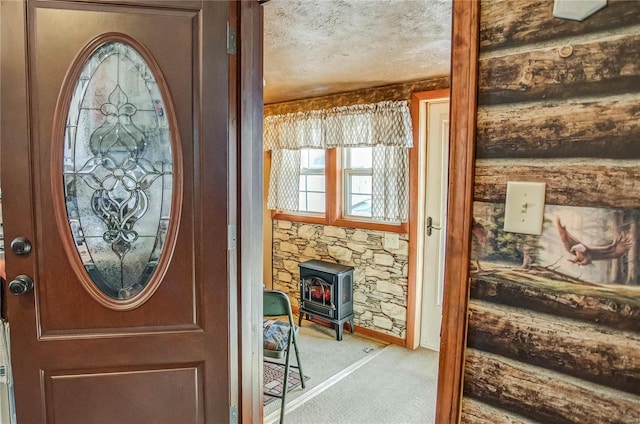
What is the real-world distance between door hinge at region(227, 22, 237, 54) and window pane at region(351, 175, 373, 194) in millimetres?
2453

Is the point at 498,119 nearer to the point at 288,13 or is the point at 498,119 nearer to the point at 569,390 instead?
the point at 569,390

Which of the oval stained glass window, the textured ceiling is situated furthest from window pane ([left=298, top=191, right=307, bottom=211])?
the oval stained glass window

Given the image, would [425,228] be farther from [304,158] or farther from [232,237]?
[232,237]

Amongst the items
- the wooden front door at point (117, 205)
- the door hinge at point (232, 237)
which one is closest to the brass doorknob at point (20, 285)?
the wooden front door at point (117, 205)

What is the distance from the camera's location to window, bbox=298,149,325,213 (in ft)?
14.0

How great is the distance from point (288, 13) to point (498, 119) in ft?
4.47

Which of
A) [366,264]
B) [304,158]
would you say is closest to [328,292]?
[366,264]

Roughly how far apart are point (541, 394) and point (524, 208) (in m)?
0.42

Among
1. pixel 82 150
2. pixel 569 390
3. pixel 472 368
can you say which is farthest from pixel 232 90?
pixel 569 390

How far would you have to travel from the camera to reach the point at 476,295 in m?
1.00

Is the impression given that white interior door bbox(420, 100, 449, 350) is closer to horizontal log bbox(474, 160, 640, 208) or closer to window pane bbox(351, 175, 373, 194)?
window pane bbox(351, 175, 373, 194)

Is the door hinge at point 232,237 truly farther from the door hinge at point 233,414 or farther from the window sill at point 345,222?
the window sill at point 345,222

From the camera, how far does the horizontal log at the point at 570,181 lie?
0.81 metres

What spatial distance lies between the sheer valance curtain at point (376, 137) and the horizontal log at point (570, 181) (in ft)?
8.13
